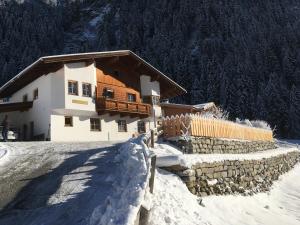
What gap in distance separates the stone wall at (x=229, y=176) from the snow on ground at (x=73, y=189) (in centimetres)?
269

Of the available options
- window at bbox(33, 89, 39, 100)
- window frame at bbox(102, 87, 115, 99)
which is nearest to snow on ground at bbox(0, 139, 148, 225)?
window at bbox(33, 89, 39, 100)

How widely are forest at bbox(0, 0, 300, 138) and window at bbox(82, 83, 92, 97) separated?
4314 cm

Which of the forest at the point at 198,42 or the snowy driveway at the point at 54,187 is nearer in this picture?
the snowy driveway at the point at 54,187

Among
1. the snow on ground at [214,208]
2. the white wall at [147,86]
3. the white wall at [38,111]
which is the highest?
the white wall at [147,86]

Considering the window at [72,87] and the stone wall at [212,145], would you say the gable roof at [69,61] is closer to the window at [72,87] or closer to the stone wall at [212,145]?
the window at [72,87]

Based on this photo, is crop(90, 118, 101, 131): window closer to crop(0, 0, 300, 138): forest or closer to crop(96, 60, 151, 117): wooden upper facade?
crop(96, 60, 151, 117): wooden upper facade

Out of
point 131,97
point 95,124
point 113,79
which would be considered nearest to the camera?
point 95,124

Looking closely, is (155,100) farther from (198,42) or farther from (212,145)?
(198,42)

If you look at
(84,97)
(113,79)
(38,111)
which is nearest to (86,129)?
(84,97)

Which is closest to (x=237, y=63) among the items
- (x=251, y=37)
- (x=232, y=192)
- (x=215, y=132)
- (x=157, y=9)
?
(x=251, y=37)

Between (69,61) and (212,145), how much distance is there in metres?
15.0

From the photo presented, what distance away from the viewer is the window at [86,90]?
3138 centimetres

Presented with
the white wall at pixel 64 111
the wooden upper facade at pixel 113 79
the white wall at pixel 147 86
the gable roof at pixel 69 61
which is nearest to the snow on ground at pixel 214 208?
the white wall at pixel 64 111

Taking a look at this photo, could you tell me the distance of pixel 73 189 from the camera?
34.1 feet
